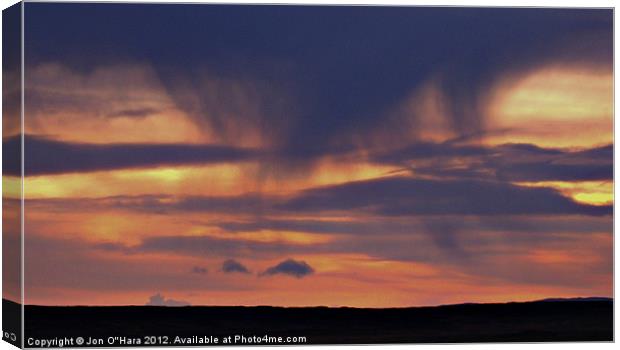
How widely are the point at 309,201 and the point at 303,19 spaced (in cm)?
306

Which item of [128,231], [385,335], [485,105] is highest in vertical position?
[485,105]

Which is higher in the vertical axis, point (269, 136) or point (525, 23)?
point (525, 23)

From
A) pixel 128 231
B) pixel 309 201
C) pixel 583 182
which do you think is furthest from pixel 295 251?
pixel 583 182

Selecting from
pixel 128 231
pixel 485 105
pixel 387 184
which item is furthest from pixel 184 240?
pixel 485 105

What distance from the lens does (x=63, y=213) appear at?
27516mm

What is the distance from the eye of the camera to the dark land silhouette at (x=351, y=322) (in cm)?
2770

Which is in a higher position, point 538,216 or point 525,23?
point 525,23

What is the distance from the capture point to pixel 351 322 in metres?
28.5

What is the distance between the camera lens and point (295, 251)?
28.2 m

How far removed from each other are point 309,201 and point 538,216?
3946mm

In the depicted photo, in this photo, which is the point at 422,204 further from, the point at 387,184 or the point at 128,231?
the point at 128,231

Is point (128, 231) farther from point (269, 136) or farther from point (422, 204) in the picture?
point (422, 204)

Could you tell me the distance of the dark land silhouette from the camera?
90.9 ft

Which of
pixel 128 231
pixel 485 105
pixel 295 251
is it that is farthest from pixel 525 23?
pixel 128 231
